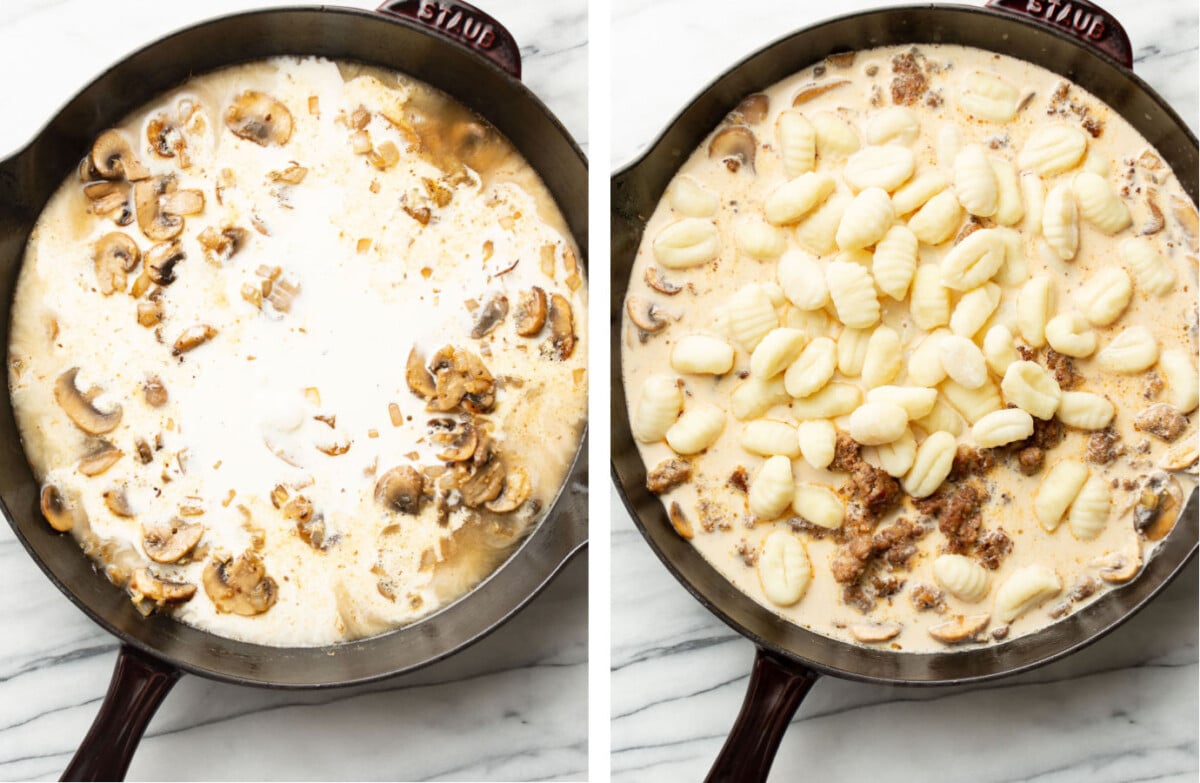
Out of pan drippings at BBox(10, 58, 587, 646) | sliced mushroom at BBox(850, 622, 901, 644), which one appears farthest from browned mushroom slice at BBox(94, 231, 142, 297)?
sliced mushroom at BBox(850, 622, 901, 644)

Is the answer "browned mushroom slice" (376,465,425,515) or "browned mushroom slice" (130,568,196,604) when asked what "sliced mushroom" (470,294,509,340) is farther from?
"browned mushroom slice" (130,568,196,604)

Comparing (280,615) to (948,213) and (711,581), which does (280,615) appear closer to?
(711,581)

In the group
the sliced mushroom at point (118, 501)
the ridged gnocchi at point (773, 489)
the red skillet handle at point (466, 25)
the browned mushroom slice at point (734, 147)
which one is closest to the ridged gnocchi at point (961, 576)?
the ridged gnocchi at point (773, 489)

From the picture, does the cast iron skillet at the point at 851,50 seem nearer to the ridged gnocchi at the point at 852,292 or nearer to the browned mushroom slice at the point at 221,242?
the ridged gnocchi at the point at 852,292

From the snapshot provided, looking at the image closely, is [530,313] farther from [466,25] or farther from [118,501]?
[118,501]

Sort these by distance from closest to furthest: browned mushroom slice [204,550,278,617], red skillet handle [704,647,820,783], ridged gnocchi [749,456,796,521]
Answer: red skillet handle [704,647,820,783], ridged gnocchi [749,456,796,521], browned mushroom slice [204,550,278,617]

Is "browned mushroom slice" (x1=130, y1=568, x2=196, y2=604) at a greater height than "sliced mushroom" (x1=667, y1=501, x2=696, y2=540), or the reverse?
"sliced mushroom" (x1=667, y1=501, x2=696, y2=540)
